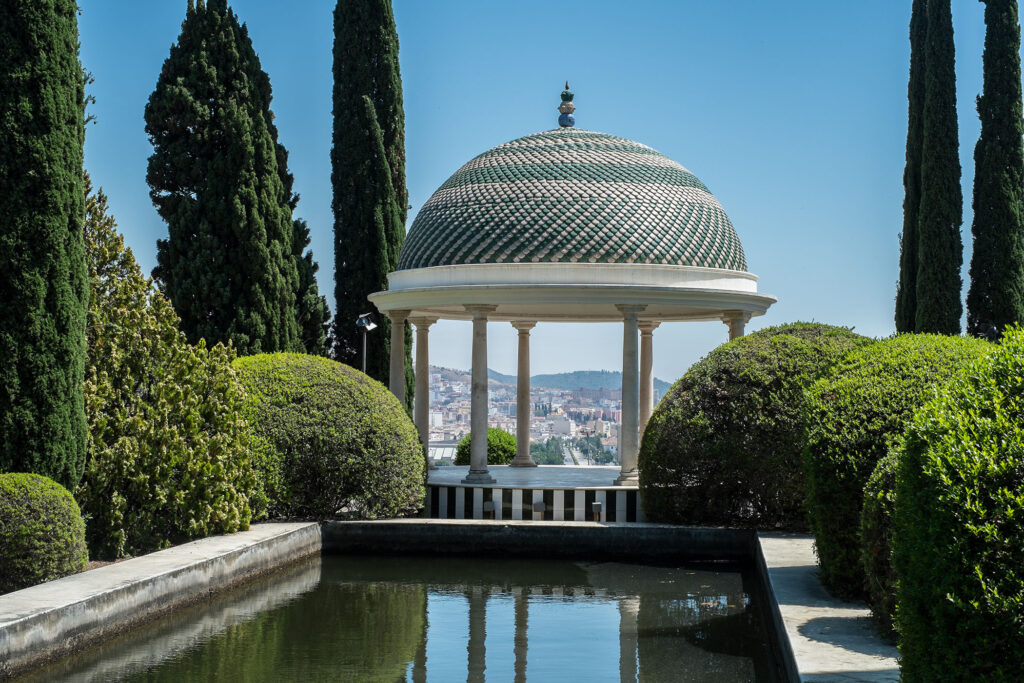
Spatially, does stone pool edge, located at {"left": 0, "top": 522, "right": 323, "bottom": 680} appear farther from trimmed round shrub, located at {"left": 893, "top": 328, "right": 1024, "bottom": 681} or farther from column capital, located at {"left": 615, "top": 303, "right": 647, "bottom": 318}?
column capital, located at {"left": 615, "top": 303, "right": 647, "bottom": 318}

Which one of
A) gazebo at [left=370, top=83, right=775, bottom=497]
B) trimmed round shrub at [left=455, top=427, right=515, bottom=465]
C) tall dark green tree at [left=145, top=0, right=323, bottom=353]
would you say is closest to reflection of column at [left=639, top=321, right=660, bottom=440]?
gazebo at [left=370, top=83, right=775, bottom=497]

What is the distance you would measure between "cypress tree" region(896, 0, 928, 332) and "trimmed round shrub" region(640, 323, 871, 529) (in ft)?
39.2

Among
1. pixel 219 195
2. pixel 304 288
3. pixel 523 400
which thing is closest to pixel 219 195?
pixel 219 195

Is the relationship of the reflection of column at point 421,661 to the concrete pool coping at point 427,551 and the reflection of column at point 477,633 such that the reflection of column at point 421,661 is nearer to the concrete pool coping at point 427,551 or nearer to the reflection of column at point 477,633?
the reflection of column at point 477,633

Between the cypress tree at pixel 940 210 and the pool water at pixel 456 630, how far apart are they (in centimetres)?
1338

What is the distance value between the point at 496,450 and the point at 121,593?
20.4 meters

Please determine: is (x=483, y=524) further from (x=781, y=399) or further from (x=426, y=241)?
(x=426, y=241)

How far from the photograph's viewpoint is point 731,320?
2500 cm

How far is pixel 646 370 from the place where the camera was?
29781 millimetres

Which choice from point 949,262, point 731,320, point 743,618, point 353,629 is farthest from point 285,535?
point 949,262

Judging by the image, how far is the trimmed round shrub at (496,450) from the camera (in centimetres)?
3225

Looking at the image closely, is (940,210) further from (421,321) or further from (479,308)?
(421,321)

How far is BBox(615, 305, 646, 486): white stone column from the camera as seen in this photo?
22922 millimetres

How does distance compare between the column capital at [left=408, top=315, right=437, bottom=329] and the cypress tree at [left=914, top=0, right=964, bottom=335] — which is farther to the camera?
the cypress tree at [left=914, top=0, right=964, bottom=335]
